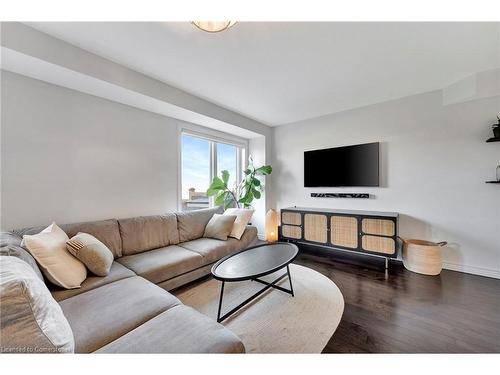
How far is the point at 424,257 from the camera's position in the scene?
245 cm

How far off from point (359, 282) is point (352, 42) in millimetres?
2497

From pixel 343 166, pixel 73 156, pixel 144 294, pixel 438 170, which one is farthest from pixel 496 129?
pixel 73 156

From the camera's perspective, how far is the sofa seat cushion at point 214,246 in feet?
7.49

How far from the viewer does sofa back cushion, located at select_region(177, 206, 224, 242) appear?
2676 mm

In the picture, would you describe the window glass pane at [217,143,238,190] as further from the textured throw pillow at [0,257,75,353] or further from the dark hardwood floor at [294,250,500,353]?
the textured throw pillow at [0,257,75,353]

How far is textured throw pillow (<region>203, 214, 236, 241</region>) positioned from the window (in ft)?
2.47

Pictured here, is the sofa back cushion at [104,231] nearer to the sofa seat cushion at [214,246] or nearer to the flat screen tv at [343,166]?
the sofa seat cushion at [214,246]

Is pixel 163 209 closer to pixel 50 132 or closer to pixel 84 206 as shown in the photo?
pixel 84 206

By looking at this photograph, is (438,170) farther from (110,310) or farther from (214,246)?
(110,310)

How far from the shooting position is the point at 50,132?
1979mm

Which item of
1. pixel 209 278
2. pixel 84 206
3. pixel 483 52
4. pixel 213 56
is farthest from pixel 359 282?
pixel 84 206

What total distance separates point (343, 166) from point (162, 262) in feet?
10.0

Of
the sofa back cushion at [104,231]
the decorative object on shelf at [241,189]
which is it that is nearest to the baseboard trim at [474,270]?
the decorative object on shelf at [241,189]
